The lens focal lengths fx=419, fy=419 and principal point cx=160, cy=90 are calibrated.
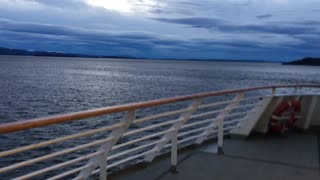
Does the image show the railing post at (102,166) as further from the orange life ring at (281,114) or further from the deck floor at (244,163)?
Result: the orange life ring at (281,114)

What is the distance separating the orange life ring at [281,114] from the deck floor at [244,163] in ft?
1.76

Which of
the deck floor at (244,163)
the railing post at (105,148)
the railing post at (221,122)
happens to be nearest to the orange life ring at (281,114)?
the deck floor at (244,163)

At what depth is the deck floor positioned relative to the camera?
4.43 meters

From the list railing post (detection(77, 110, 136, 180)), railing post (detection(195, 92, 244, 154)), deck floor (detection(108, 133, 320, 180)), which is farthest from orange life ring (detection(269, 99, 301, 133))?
railing post (detection(77, 110, 136, 180))

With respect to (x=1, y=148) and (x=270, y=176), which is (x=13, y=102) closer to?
(x=1, y=148)

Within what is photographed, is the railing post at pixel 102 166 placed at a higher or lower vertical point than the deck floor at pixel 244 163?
higher

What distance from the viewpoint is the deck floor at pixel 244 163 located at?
14.5 feet

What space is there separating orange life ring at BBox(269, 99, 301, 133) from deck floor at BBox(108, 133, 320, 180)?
0.54 metres

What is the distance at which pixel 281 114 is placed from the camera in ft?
23.4

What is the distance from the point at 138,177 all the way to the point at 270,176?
1424 millimetres

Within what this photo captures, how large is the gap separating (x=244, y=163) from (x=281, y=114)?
2.38 m

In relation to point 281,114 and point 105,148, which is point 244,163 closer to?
A: point 105,148

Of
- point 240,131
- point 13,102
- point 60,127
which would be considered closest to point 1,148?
point 60,127

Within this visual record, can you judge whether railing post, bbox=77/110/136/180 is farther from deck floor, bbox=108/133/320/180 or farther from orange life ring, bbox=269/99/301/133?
orange life ring, bbox=269/99/301/133
